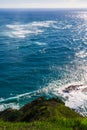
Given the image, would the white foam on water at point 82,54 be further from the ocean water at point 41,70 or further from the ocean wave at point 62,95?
the ocean wave at point 62,95

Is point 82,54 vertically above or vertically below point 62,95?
above

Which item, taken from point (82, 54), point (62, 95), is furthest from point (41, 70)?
point (82, 54)

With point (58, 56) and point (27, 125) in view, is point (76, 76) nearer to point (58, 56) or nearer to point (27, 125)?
point (58, 56)

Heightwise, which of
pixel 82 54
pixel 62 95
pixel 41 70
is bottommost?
pixel 62 95

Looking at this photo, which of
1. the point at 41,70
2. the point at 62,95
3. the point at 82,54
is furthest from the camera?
the point at 82,54

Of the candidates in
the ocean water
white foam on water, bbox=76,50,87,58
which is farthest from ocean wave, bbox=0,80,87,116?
white foam on water, bbox=76,50,87,58

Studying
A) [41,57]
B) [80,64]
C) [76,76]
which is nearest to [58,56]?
[41,57]

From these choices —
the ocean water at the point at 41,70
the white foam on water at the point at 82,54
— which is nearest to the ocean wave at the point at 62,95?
the ocean water at the point at 41,70

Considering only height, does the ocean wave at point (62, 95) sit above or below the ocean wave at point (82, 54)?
below

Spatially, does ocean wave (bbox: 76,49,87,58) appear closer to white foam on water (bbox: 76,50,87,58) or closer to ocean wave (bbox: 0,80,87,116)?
white foam on water (bbox: 76,50,87,58)

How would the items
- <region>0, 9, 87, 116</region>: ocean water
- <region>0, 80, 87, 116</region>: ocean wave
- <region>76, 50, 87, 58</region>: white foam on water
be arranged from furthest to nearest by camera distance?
<region>76, 50, 87, 58</region>: white foam on water, <region>0, 9, 87, 116</region>: ocean water, <region>0, 80, 87, 116</region>: ocean wave

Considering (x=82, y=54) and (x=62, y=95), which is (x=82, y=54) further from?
(x=62, y=95)
